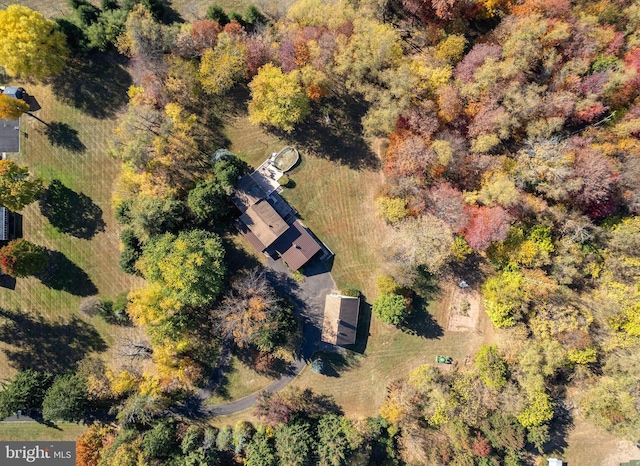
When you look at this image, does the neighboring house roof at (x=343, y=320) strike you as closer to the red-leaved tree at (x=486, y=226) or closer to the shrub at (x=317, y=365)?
the shrub at (x=317, y=365)

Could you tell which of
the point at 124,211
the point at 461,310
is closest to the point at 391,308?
the point at 461,310

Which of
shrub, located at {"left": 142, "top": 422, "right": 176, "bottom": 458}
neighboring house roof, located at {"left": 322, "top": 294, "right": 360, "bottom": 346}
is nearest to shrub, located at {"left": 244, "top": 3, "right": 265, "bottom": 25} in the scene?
neighboring house roof, located at {"left": 322, "top": 294, "right": 360, "bottom": 346}

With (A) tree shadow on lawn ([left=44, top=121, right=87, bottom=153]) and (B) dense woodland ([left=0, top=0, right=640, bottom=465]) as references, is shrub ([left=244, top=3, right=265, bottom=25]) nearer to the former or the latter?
(B) dense woodland ([left=0, top=0, right=640, bottom=465])

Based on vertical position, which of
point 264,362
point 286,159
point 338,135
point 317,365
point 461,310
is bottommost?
point 264,362

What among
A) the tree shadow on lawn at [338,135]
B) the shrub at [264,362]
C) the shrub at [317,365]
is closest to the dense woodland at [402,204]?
the shrub at [264,362]

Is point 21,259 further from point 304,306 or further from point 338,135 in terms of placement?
point 338,135
